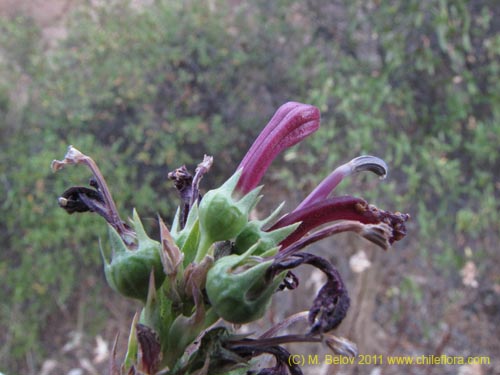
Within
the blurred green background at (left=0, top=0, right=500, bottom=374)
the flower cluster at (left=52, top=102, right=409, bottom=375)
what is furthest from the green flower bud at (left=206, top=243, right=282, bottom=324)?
the blurred green background at (left=0, top=0, right=500, bottom=374)

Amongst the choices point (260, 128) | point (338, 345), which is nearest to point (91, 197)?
point (338, 345)

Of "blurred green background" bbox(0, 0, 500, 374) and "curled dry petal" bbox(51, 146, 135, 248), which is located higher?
"blurred green background" bbox(0, 0, 500, 374)

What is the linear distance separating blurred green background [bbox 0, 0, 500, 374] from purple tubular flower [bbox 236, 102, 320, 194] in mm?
2036

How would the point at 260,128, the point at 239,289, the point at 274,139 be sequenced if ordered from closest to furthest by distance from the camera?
the point at 239,289
the point at 274,139
the point at 260,128

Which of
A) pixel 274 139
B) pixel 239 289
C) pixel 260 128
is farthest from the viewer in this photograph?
pixel 260 128

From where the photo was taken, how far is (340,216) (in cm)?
77

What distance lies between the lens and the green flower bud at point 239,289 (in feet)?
2.20

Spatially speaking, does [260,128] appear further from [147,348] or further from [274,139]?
[147,348]

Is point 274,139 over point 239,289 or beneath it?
over

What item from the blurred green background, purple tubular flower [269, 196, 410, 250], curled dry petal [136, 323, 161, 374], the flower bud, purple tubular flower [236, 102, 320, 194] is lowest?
curled dry petal [136, 323, 161, 374]

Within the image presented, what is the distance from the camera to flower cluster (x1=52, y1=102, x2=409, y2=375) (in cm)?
68

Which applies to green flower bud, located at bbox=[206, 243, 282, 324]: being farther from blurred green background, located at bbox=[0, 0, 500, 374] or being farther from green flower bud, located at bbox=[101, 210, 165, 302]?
blurred green background, located at bbox=[0, 0, 500, 374]

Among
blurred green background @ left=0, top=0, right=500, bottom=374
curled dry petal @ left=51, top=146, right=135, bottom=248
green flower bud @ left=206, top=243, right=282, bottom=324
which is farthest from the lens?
blurred green background @ left=0, top=0, right=500, bottom=374

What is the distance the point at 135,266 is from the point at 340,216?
0.82ft
